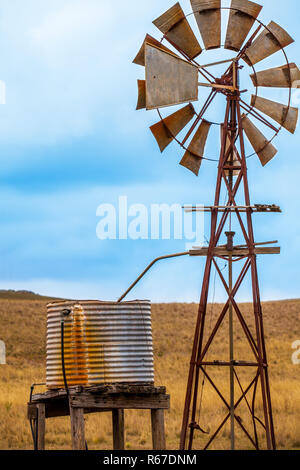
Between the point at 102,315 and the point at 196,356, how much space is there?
16.9 ft

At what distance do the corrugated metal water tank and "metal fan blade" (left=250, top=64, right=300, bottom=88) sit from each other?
20.7ft

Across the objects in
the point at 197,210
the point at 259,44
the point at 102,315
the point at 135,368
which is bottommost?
the point at 135,368

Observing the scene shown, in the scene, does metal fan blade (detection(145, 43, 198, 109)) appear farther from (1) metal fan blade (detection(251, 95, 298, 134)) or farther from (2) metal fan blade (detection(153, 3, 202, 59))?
(1) metal fan blade (detection(251, 95, 298, 134))

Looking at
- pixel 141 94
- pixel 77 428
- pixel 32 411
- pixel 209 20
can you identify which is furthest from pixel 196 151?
pixel 77 428

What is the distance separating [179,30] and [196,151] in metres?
2.42

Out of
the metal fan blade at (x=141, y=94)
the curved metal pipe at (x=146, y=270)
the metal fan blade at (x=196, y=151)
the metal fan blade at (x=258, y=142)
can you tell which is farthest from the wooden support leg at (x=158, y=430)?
the metal fan blade at (x=258, y=142)

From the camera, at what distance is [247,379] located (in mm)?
35281

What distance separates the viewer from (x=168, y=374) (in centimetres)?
3606

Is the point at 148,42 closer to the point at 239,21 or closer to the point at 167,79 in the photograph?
the point at 167,79

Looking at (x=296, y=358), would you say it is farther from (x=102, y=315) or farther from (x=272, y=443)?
(x=102, y=315)

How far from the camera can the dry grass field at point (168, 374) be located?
22673 mm

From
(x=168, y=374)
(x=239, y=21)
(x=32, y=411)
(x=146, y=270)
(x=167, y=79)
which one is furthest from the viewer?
(x=168, y=374)
